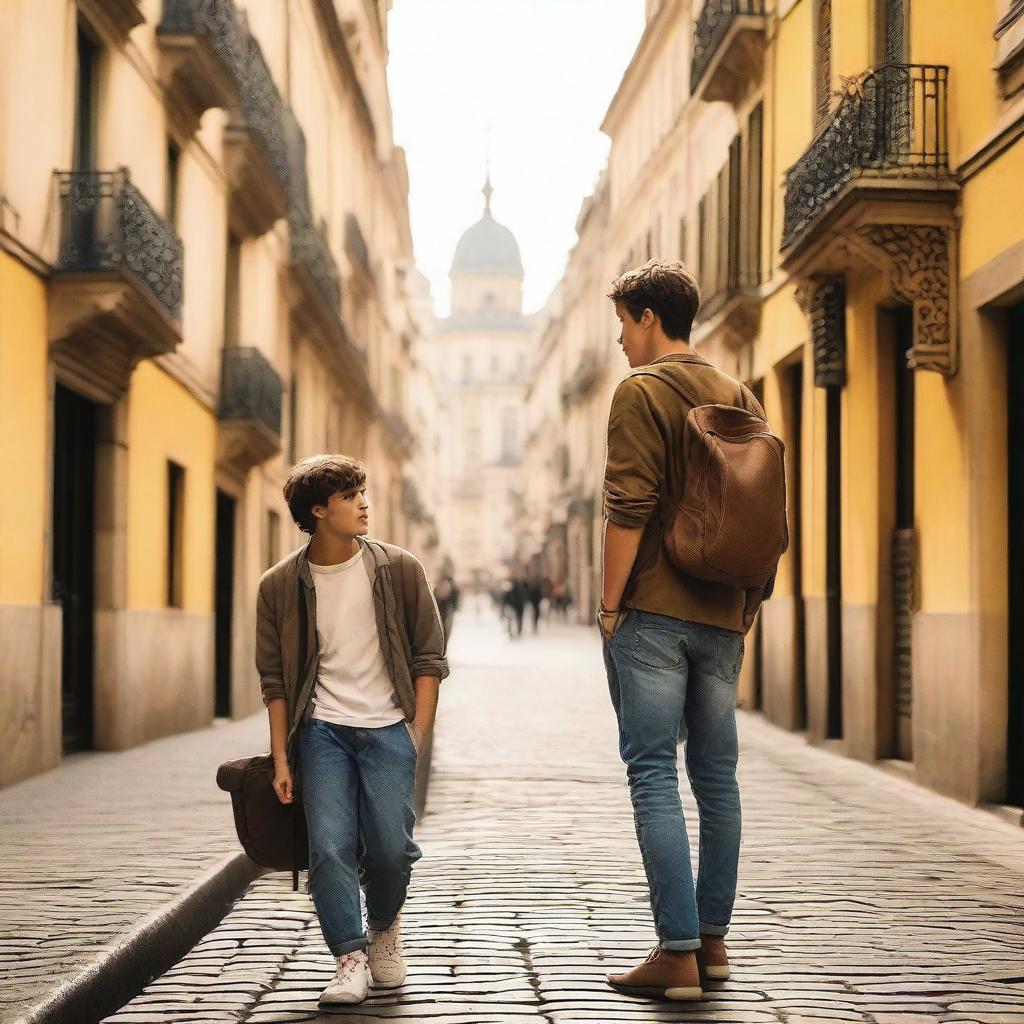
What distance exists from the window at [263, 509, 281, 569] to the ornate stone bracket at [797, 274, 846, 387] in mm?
9405

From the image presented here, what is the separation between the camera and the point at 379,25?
126ft

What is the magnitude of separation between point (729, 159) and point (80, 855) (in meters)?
14.1

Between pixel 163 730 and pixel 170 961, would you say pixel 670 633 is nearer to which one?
pixel 170 961

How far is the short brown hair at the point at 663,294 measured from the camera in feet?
17.0

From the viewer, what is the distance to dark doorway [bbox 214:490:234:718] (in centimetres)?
1909

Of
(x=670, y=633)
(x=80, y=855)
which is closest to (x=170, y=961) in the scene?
(x=80, y=855)

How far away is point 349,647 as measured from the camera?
5.18 metres

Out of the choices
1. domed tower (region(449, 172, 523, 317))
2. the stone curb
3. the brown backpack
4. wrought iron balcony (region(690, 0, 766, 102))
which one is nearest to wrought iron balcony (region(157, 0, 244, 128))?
wrought iron balcony (region(690, 0, 766, 102))

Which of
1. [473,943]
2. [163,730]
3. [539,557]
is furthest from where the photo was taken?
[539,557]

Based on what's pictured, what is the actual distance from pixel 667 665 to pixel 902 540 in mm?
7806

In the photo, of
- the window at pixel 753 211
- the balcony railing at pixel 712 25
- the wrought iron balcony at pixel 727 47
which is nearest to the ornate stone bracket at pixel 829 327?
the window at pixel 753 211

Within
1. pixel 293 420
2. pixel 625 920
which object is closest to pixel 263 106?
pixel 293 420

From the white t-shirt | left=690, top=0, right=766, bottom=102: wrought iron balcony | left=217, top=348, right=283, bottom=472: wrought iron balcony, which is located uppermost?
left=690, top=0, right=766, bottom=102: wrought iron balcony

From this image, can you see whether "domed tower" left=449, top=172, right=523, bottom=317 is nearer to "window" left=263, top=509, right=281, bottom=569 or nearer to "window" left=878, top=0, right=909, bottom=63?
"window" left=263, top=509, right=281, bottom=569
